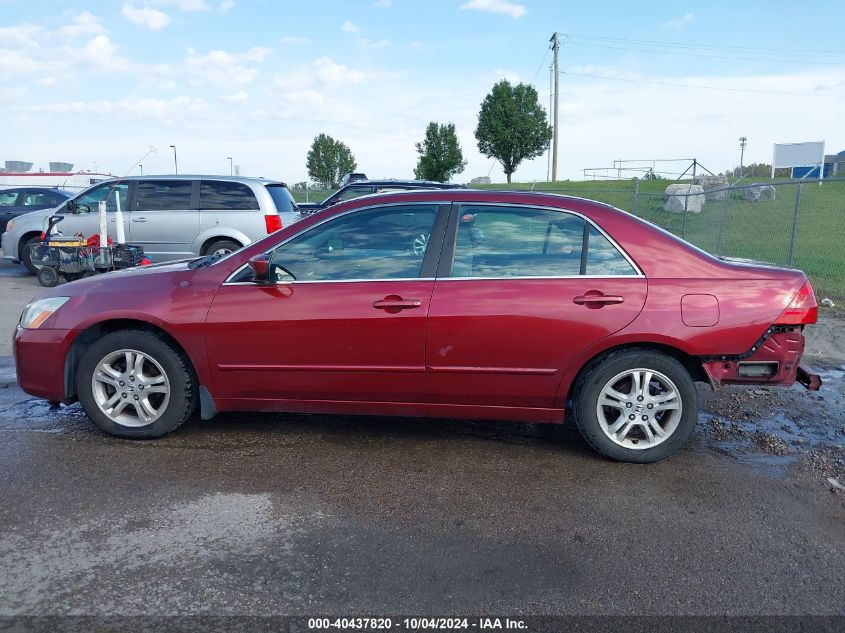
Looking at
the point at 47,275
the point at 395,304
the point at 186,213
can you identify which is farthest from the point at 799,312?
the point at 47,275

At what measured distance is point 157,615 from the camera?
9.40 feet

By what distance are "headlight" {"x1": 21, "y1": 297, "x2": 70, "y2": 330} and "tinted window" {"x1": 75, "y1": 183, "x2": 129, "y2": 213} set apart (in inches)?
302

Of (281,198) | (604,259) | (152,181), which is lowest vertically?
(604,259)

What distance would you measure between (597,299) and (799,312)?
4.02ft

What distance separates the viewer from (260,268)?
14.9 ft

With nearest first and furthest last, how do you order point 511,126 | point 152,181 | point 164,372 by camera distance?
point 164,372 < point 152,181 < point 511,126

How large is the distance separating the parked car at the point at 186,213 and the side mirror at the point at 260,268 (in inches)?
282

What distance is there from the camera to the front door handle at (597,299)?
4383 mm

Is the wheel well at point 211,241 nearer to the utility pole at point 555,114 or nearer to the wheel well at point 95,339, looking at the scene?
the wheel well at point 95,339

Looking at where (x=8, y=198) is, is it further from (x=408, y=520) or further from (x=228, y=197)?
(x=408, y=520)

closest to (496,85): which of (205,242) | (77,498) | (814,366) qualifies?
(205,242)

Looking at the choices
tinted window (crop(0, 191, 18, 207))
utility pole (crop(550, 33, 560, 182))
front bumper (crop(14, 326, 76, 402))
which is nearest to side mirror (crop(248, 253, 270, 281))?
front bumper (crop(14, 326, 76, 402))

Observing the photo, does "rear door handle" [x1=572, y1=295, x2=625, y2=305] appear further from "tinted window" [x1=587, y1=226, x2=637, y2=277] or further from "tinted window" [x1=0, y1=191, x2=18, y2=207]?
"tinted window" [x1=0, y1=191, x2=18, y2=207]

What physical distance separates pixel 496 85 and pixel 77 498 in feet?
161
